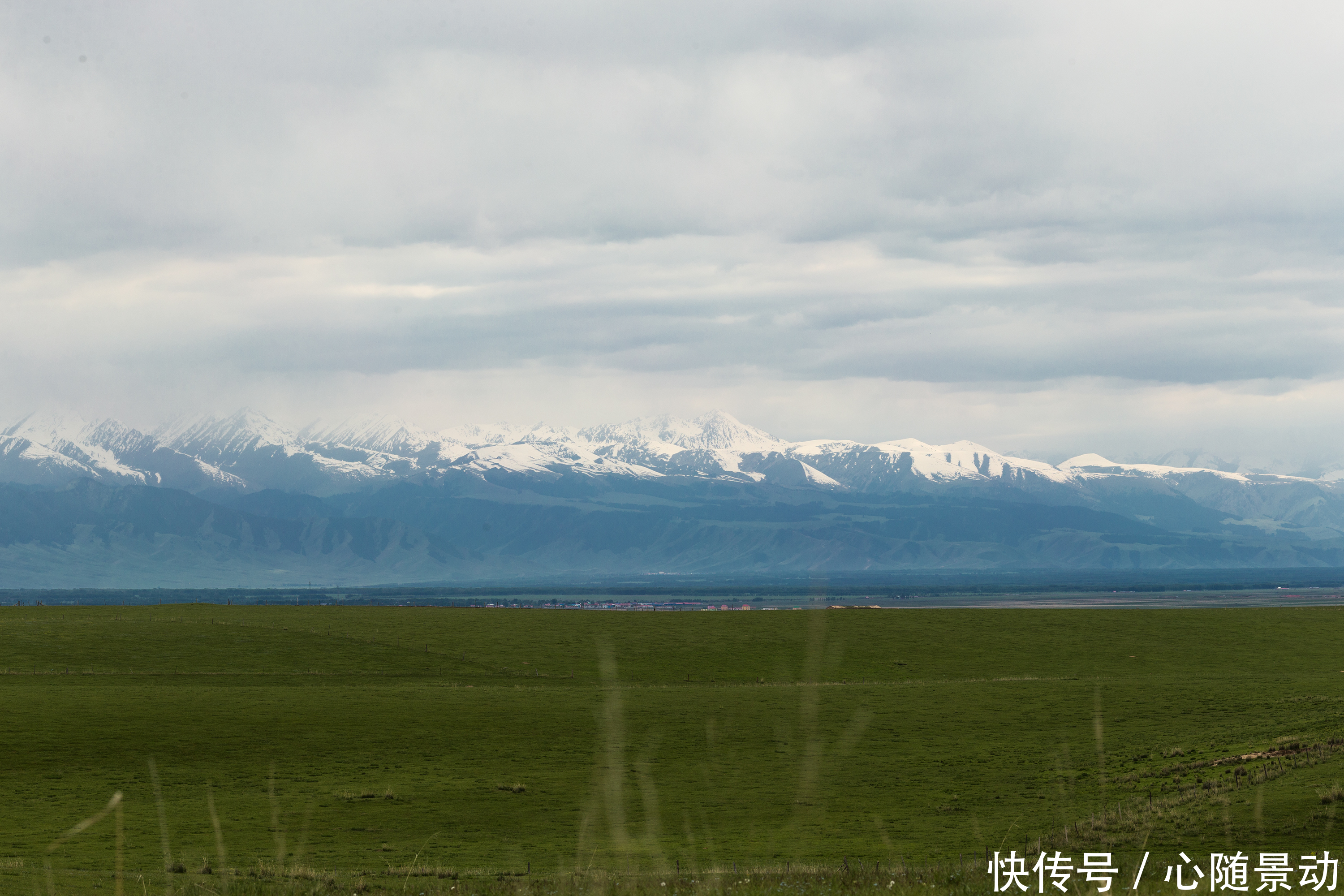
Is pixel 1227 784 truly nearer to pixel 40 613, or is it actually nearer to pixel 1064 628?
pixel 1064 628

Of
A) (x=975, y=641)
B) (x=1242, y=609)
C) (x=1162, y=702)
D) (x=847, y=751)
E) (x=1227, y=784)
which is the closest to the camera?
(x=1227, y=784)

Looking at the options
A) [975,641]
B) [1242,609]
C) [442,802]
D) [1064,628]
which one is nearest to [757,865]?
[442,802]

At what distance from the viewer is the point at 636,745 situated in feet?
180

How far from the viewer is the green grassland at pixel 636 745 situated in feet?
106

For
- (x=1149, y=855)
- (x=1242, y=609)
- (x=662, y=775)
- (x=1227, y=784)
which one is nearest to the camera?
(x=1149, y=855)

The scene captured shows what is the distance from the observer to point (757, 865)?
98.9 ft

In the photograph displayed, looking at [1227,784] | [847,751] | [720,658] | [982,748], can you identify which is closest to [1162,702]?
[982,748]

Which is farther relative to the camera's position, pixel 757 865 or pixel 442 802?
pixel 442 802

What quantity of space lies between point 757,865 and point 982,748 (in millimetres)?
25630

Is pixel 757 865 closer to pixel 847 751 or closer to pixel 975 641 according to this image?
pixel 847 751

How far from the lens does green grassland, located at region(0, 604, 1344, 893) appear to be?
106 feet

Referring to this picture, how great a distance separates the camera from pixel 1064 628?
103688mm

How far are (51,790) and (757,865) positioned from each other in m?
26.2

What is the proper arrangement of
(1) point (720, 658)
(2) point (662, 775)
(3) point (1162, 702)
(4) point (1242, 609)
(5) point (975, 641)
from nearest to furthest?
1. (2) point (662, 775)
2. (3) point (1162, 702)
3. (1) point (720, 658)
4. (5) point (975, 641)
5. (4) point (1242, 609)
